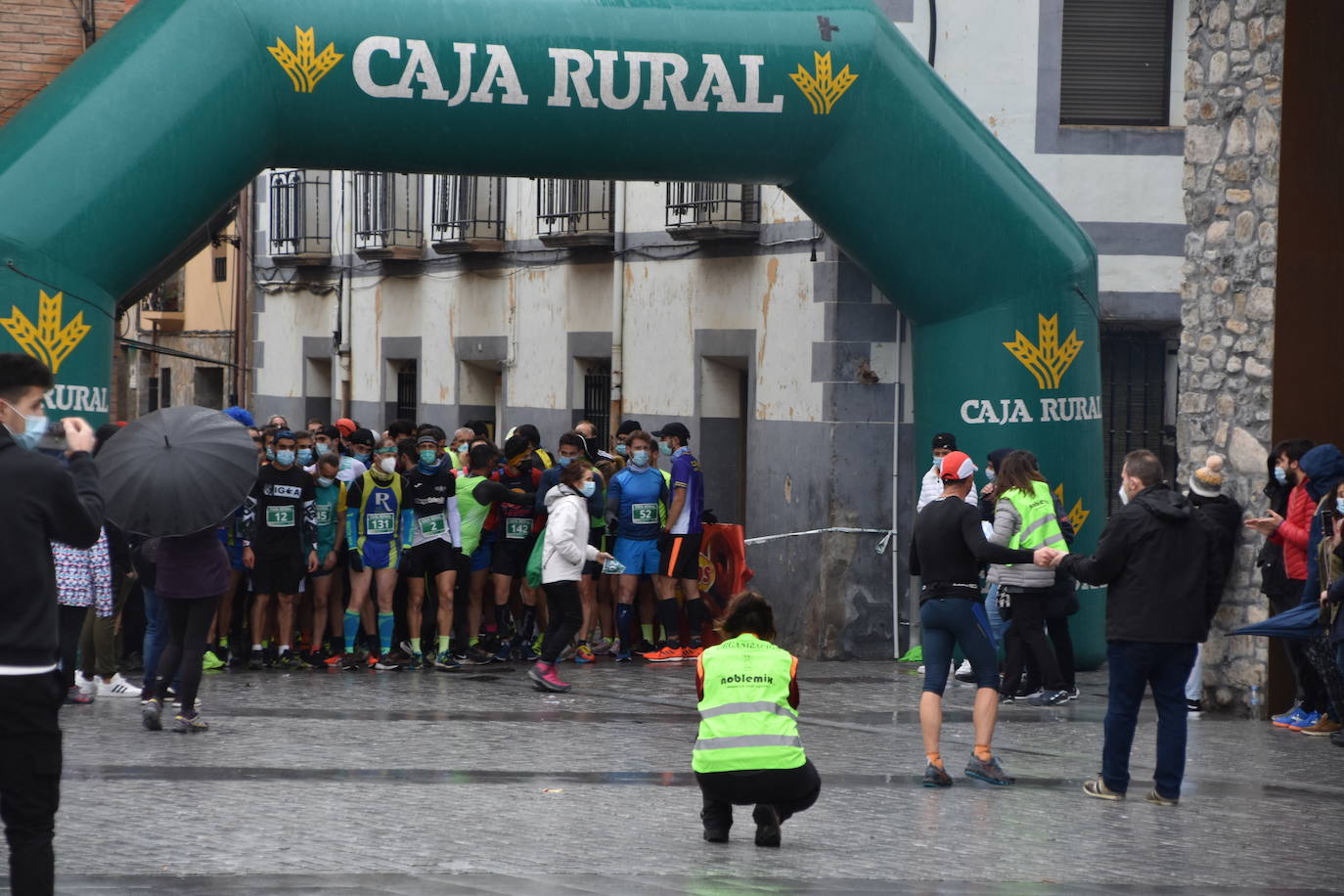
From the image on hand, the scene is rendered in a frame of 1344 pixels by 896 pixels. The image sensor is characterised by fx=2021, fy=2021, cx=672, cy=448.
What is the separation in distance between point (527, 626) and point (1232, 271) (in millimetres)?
6331

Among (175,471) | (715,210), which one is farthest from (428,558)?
(715,210)

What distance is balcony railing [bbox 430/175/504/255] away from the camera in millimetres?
24000

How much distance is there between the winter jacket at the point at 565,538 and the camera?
1405 cm

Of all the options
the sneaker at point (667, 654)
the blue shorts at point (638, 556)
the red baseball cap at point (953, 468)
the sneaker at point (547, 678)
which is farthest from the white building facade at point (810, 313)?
the red baseball cap at point (953, 468)

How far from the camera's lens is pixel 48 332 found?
12.7 metres

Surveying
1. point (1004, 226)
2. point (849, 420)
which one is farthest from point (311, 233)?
point (1004, 226)

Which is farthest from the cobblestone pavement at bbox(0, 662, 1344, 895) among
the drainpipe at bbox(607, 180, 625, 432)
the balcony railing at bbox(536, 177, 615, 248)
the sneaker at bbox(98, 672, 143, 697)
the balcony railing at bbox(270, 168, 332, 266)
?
the balcony railing at bbox(270, 168, 332, 266)

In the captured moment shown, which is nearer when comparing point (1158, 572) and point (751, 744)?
point (751, 744)

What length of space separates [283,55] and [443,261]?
1263 centimetres

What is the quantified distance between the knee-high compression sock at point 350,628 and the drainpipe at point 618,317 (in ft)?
20.7

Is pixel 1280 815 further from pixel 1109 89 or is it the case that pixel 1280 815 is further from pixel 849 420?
pixel 1109 89

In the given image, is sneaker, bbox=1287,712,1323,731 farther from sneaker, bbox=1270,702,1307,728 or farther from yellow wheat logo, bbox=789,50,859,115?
yellow wheat logo, bbox=789,50,859,115

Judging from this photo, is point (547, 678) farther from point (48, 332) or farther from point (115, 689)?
point (48, 332)

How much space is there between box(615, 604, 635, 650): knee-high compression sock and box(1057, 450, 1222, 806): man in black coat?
7.10 meters
